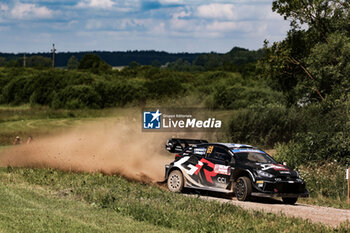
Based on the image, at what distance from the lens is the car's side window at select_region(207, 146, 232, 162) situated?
673 inches

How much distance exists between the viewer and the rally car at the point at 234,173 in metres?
16.0

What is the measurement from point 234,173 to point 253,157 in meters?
1.18

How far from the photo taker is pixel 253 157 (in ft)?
57.0

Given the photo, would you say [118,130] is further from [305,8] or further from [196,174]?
[196,174]

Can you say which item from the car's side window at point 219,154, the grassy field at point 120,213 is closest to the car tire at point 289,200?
the car's side window at point 219,154

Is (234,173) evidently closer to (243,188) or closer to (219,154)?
(243,188)

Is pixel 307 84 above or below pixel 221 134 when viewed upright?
above

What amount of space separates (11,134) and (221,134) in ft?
79.3

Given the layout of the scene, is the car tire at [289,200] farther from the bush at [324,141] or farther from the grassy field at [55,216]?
the bush at [324,141]

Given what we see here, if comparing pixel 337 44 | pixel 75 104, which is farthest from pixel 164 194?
pixel 75 104

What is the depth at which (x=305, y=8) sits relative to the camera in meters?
32.8

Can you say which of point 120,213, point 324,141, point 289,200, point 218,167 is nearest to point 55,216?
point 120,213

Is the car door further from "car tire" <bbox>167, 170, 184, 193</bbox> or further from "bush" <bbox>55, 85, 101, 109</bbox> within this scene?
"bush" <bbox>55, 85, 101, 109</bbox>

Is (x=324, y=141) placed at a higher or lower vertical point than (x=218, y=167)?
lower
